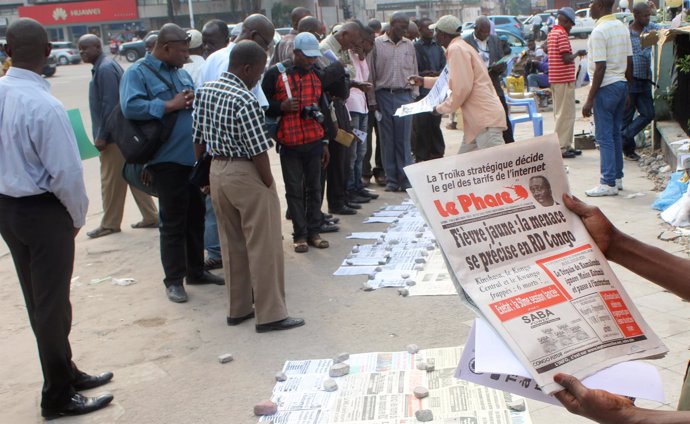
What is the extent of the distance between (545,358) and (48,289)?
275 centimetres

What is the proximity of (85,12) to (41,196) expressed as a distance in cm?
6338

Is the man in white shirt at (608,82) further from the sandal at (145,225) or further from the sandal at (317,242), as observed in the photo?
the sandal at (145,225)

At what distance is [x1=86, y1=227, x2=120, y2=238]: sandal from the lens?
24.3 feet

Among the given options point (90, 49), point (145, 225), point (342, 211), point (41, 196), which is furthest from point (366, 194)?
point (41, 196)

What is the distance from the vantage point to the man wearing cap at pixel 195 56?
21.4 ft

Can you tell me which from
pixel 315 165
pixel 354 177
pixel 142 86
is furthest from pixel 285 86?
pixel 354 177

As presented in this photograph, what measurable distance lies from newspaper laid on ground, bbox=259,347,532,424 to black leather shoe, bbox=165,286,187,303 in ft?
5.04

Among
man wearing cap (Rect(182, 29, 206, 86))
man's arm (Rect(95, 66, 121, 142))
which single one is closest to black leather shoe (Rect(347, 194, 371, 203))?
man wearing cap (Rect(182, 29, 206, 86))

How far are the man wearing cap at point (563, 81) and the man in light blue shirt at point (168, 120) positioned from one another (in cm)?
586

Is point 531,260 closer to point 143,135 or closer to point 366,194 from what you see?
point 143,135

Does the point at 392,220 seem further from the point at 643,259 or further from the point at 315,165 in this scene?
the point at 643,259

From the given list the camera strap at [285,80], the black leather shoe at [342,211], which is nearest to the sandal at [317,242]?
the black leather shoe at [342,211]

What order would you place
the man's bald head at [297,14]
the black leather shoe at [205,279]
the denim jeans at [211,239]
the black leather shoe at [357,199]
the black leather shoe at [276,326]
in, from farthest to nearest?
the man's bald head at [297,14], the black leather shoe at [357,199], the denim jeans at [211,239], the black leather shoe at [205,279], the black leather shoe at [276,326]

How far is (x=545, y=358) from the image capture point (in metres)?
1.58
